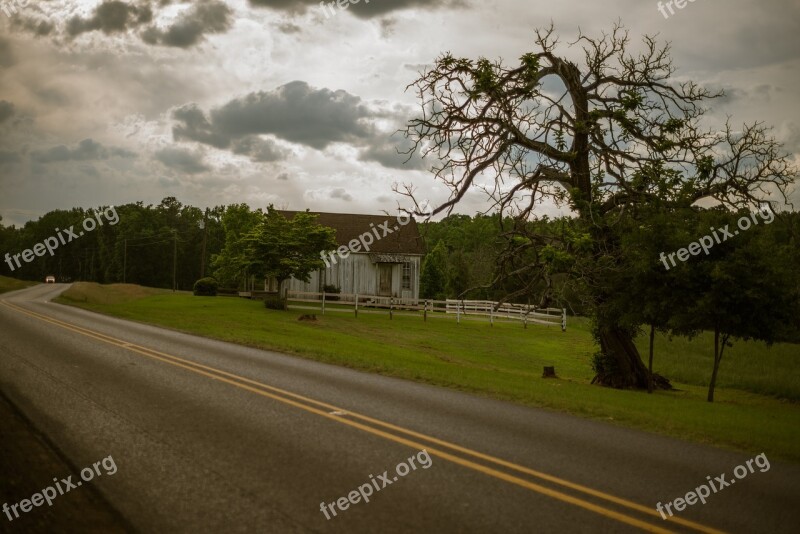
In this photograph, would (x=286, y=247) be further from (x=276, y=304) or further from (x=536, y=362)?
(x=536, y=362)

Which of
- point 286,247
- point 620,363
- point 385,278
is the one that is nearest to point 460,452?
point 620,363

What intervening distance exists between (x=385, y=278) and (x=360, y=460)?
42.0 m

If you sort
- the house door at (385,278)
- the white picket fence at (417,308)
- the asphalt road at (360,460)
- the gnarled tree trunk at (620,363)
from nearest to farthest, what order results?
the asphalt road at (360,460)
the gnarled tree trunk at (620,363)
the white picket fence at (417,308)
the house door at (385,278)

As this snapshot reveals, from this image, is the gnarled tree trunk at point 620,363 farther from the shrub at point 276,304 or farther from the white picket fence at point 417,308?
the shrub at point 276,304

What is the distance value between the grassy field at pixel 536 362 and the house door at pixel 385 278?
31.5 feet

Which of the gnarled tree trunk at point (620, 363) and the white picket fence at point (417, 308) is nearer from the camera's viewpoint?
the gnarled tree trunk at point (620, 363)

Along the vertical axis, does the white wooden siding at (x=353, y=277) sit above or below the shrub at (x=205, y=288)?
above

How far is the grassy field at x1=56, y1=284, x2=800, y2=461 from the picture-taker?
33.0 feet

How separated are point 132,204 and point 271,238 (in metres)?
92.8

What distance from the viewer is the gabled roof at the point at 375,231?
159 ft

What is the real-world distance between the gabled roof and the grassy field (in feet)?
35.0

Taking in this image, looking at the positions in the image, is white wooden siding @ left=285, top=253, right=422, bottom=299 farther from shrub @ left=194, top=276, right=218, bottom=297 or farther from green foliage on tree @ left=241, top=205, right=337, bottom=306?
shrub @ left=194, top=276, right=218, bottom=297

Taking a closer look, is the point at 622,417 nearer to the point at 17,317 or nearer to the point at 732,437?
the point at 732,437

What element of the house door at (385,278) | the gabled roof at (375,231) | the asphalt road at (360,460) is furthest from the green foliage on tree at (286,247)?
the asphalt road at (360,460)
